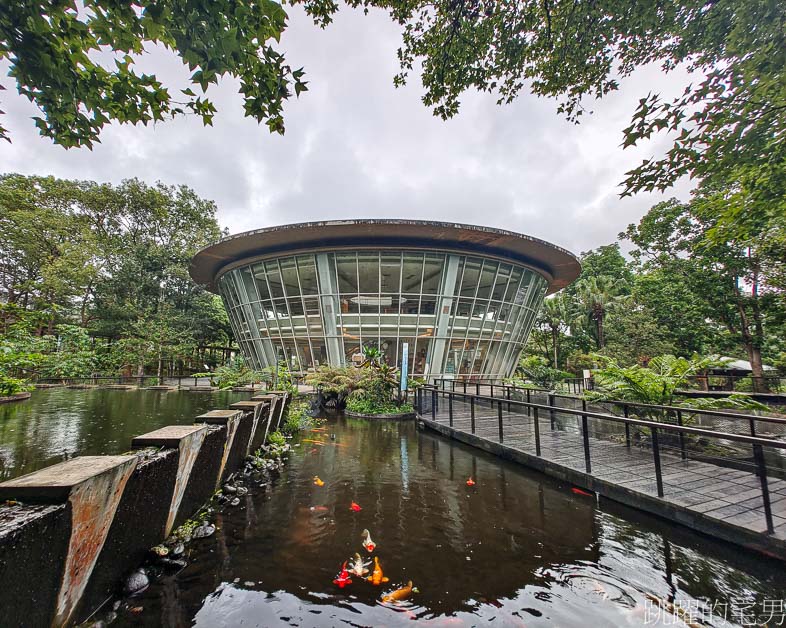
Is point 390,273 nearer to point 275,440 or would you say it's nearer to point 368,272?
point 368,272

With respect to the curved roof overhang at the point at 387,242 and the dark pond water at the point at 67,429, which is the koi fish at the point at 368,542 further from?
the curved roof overhang at the point at 387,242

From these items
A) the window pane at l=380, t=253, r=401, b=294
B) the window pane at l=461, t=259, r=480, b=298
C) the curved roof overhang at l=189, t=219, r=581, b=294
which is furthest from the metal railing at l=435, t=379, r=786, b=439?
the window pane at l=380, t=253, r=401, b=294

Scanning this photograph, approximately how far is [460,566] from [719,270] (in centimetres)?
2506

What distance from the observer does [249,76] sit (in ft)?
12.1

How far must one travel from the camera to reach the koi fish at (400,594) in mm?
2460

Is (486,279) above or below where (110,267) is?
below

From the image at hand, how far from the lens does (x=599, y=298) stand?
26.5 m

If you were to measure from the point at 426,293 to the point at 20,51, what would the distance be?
651 inches

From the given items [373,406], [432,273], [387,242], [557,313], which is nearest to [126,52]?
[373,406]

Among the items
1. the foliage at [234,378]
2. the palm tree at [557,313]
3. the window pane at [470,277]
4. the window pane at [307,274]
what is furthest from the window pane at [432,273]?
the palm tree at [557,313]

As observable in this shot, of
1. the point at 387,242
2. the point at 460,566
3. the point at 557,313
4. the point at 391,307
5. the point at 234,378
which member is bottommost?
the point at 460,566

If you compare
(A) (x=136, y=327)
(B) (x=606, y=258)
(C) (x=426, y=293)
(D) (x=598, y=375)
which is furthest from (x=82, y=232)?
(B) (x=606, y=258)

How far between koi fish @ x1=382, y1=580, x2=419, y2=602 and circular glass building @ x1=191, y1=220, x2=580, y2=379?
49.0 ft

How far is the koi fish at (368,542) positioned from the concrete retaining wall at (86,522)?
6.23ft
